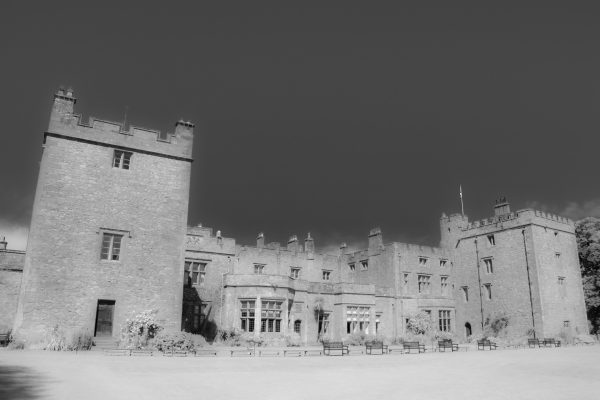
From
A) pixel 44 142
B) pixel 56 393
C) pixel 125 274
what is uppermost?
pixel 44 142

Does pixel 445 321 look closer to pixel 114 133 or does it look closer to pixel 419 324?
pixel 419 324

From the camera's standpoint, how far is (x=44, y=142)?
2281 centimetres

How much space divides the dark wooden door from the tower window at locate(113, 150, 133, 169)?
688cm

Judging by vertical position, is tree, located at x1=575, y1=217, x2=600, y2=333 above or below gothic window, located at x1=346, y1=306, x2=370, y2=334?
above

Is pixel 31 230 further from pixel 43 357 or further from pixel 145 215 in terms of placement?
pixel 43 357

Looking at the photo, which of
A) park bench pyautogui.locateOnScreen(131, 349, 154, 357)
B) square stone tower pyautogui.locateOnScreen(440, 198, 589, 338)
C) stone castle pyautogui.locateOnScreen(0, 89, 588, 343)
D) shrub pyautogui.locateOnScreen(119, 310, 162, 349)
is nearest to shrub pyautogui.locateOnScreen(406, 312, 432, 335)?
stone castle pyautogui.locateOnScreen(0, 89, 588, 343)

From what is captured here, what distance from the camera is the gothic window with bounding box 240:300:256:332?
97.1ft

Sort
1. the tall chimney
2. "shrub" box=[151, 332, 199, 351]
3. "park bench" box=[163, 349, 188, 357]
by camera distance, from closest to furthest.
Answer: "park bench" box=[163, 349, 188, 357] → "shrub" box=[151, 332, 199, 351] → the tall chimney

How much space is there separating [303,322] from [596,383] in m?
22.5

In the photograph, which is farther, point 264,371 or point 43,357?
point 43,357

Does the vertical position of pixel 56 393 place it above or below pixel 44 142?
below

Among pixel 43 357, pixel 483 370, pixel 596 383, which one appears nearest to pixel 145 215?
pixel 43 357

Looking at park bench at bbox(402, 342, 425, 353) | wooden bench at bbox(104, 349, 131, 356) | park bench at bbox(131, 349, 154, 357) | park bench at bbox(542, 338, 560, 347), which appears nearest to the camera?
wooden bench at bbox(104, 349, 131, 356)

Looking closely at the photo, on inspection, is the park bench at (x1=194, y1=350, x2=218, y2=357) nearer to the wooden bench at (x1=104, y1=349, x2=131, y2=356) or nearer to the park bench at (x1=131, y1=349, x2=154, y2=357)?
the park bench at (x1=131, y1=349, x2=154, y2=357)
